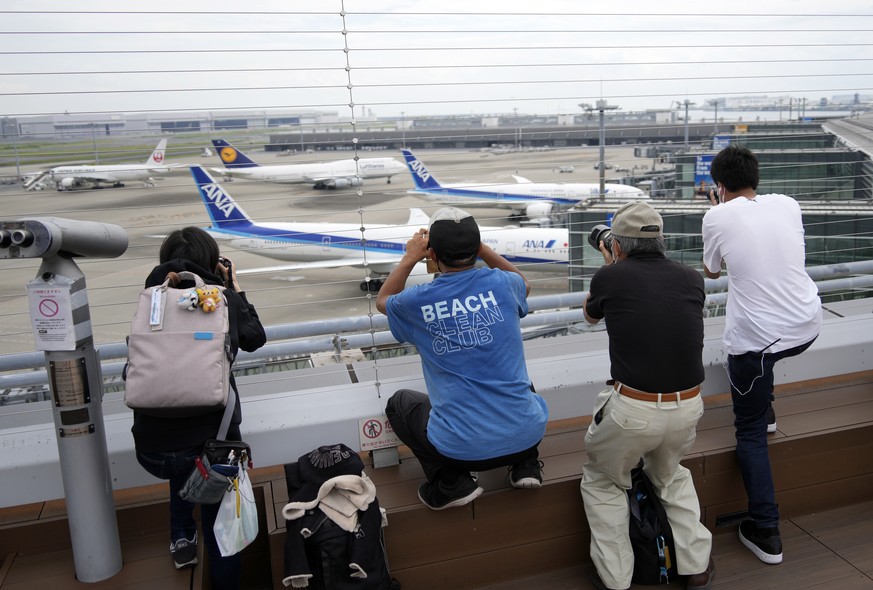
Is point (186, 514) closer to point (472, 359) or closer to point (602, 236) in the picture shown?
point (472, 359)

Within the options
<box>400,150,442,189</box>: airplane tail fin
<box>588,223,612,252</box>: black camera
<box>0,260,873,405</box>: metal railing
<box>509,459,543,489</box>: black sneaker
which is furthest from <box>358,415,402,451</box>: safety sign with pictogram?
<box>400,150,442,189</box>: airplane tail fin

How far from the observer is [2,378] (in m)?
2.87

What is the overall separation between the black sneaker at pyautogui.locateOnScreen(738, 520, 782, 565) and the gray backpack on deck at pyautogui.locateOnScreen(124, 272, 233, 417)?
6.70 feet

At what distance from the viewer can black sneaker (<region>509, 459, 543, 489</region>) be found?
248 centimetres

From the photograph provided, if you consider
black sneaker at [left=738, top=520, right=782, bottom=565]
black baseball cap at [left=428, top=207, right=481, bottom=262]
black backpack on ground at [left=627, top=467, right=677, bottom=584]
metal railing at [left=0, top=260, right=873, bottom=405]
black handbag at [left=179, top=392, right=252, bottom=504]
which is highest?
black baseball cap at [left=428, top=207, right=481, bottom=262]

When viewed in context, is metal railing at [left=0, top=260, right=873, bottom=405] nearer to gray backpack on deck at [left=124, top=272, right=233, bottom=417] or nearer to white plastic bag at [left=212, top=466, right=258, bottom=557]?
gray backpack on deck at [left=124, top=272, right=233, bottom=417]

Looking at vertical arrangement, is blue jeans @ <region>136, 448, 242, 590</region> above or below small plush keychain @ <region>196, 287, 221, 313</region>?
below

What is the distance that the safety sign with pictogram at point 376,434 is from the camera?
2770mm

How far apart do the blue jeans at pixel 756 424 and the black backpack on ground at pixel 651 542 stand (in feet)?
1.52

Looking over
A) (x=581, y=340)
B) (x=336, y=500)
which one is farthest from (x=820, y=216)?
(x=336, y=500)

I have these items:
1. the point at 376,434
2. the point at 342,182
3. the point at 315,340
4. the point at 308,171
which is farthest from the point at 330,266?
the point at 342,182

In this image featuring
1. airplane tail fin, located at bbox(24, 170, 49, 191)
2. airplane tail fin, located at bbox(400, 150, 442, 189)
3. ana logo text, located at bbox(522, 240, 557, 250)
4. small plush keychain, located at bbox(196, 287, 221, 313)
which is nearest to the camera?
small plush keychain, located at bbox(196, 287, 221, 313)

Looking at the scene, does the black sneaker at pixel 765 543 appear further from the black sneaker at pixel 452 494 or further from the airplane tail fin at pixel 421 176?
the airplane tail fin at pixel 421 176

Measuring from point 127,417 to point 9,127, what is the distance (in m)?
1.25
